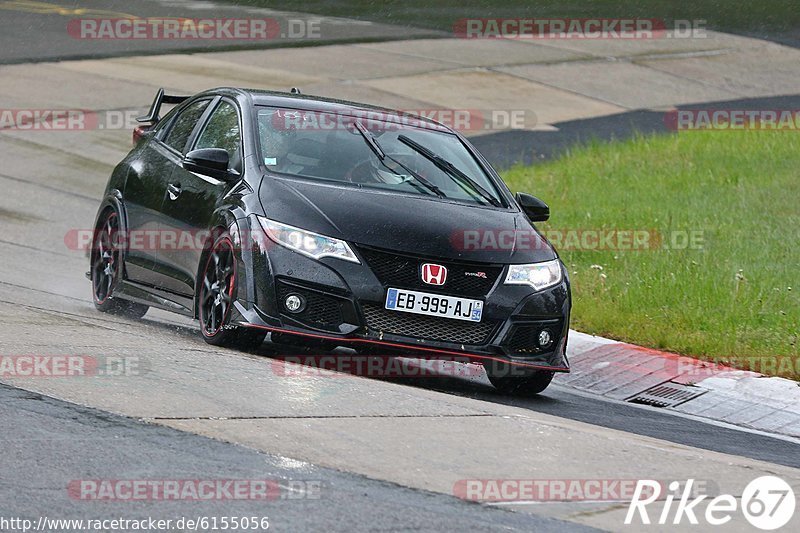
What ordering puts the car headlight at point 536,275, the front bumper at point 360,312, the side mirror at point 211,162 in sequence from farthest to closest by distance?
the side mirror at point 211,162
the car headlight at point 536,275
the front bumper at point 360,312

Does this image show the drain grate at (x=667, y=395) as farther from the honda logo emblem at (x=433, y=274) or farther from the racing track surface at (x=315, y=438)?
the honda logo emblem at (x=433, y=274)

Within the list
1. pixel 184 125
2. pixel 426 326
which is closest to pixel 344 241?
pixel 426 326

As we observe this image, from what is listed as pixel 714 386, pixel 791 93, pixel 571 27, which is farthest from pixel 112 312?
pixel 571 27

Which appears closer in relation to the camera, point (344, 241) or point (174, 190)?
point (344, 241)

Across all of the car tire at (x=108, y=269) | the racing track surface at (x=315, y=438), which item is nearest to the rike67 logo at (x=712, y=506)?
the racing track surface at (x=315, y=438)

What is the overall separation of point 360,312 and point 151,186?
2575mm

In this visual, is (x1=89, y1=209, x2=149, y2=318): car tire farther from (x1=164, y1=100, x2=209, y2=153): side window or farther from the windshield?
the windshield

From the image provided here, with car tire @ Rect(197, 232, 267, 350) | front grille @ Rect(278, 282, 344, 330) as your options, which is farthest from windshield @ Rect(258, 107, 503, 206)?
front grille @ Rect(278, 282, 344, 330)

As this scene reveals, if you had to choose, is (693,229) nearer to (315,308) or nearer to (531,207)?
(531,207)

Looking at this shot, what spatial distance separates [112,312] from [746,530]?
6.21 m

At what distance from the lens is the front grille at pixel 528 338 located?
8469 mm

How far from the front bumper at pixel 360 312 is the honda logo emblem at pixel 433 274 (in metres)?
0.04

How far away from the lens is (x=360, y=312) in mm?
8102

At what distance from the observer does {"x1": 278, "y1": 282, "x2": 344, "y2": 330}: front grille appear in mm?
8125
